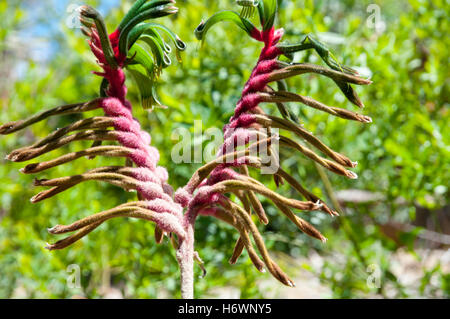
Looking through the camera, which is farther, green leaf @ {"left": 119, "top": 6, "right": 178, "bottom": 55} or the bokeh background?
the bokeh background

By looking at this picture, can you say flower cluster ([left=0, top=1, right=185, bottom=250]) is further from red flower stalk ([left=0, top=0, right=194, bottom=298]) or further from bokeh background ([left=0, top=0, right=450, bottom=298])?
bokeh background ([left=0, top=0, right=450, bottom=298])

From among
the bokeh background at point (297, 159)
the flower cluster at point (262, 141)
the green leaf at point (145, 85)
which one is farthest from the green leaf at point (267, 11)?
the bokeh background at point (297, 159)

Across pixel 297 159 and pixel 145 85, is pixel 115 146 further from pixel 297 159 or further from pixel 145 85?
pixel 297 159

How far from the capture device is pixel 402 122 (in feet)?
3.40

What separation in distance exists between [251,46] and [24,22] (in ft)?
3.34

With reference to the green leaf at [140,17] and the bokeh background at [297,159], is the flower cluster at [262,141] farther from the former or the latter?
the bokeh background at [297,159]

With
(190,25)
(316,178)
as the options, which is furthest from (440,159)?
(190,25)

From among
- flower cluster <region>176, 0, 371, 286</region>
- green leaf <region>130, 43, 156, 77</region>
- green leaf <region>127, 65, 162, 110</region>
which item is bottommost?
flower cluster <region>176, 0, 371, 286</region>

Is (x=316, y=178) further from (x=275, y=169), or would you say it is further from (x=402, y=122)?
(x=275, y=169)

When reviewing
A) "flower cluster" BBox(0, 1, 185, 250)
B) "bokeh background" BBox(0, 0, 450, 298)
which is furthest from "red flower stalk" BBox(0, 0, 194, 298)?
"bokeh background" BBox(0, 0, 450, 298)

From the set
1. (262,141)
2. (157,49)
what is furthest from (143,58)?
(262,141)

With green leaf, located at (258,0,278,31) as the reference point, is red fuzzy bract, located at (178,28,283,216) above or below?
below

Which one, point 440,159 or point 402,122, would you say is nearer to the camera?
point 440,159

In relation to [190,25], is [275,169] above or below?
below
